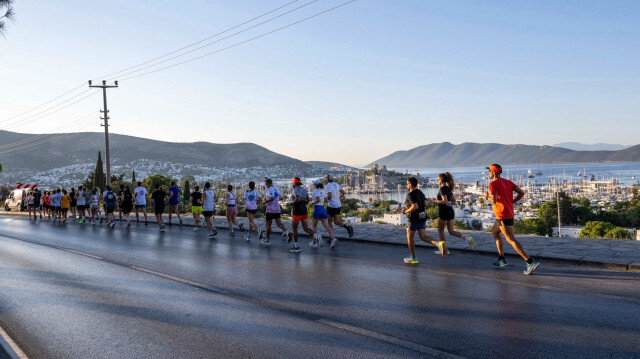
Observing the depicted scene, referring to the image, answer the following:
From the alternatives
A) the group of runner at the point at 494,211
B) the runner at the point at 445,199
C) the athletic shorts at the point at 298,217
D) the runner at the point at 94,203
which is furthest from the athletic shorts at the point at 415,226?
the runner at the point at 94,203

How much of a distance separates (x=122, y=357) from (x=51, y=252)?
940 centimetres

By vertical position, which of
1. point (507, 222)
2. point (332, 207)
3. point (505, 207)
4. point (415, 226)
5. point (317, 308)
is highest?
point (505, 207)

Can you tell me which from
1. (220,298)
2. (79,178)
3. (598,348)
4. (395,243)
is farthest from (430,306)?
(79,178)

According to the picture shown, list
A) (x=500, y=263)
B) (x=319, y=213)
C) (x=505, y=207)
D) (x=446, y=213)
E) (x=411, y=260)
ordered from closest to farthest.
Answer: (x=505, y=207) → (x=500, y=263) → (x=411, y=260) → (x=446, y=213) → (x=319, y=213)

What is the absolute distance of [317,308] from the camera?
6.17 m

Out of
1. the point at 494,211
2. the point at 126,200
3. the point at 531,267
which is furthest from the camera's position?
the point at 126,200

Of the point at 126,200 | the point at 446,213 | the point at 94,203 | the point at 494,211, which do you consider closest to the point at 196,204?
the point at 126,200

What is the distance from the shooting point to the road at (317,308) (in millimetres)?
4703

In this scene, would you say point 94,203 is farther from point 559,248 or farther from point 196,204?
point 559,248

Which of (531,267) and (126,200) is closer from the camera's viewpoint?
(531,267)

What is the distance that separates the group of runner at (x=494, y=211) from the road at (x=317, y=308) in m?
0.35

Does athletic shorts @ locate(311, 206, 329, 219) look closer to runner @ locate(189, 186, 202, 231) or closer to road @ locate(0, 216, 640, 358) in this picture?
Answer: road @ locate(0, 216, 640, 358)

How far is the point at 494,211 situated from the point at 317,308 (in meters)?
3.84

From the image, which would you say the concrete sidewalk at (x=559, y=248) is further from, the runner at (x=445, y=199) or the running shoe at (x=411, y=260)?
the running shoe at (x=411, y=260)
